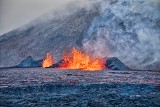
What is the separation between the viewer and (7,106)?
106 feet

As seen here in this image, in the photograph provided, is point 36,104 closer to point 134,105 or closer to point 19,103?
point 19,103

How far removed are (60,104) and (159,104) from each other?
11.0 meters

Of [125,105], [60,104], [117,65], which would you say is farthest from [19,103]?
[117,65]

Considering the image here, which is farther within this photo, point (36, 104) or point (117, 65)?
point (117, 65)

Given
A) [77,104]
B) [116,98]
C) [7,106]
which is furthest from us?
[116,98]

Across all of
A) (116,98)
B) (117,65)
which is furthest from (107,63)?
(116,98)

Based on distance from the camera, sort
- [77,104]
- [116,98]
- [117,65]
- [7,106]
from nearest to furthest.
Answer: [7,106] < [77,104] < [116,98] < [117,65]

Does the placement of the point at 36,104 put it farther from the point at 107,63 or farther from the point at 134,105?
the point at 107,63

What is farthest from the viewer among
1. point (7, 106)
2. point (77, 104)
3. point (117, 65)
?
point (117, 65)

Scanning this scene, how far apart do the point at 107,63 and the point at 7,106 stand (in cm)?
16899

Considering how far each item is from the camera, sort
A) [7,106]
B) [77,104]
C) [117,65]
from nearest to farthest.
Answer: [7,106] → [77,104] → [117,65]

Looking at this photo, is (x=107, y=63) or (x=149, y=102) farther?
(x=107, y=63)

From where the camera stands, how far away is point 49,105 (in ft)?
110

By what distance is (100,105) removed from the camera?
33938 millimetres
